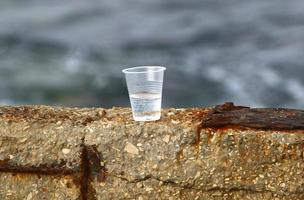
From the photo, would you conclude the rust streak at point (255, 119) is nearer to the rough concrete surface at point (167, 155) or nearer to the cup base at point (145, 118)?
the rough concrete surface at point (167, 155)

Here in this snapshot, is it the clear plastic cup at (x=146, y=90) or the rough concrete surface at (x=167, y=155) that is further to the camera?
the clear plastic cup at (x=146, y=90)

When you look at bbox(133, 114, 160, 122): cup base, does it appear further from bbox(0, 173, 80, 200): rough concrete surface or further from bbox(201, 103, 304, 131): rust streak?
bbox(0, 173, 80, 200): rough concrete surface

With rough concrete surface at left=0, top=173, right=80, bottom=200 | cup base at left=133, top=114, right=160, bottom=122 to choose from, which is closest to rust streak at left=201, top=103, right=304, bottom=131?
cup base at left=133, top=114, right=160, bottom=122

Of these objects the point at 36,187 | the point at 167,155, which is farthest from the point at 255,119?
the point at 36,187

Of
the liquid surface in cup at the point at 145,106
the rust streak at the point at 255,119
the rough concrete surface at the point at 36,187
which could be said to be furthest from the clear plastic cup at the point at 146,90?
the rough concrete surface at the point at 36,187

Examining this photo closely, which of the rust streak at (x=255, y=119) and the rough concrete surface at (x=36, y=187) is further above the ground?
the rust streak at (x=255, y=119)

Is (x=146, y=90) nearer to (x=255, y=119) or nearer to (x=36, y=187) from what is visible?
(x=255, y=119)
